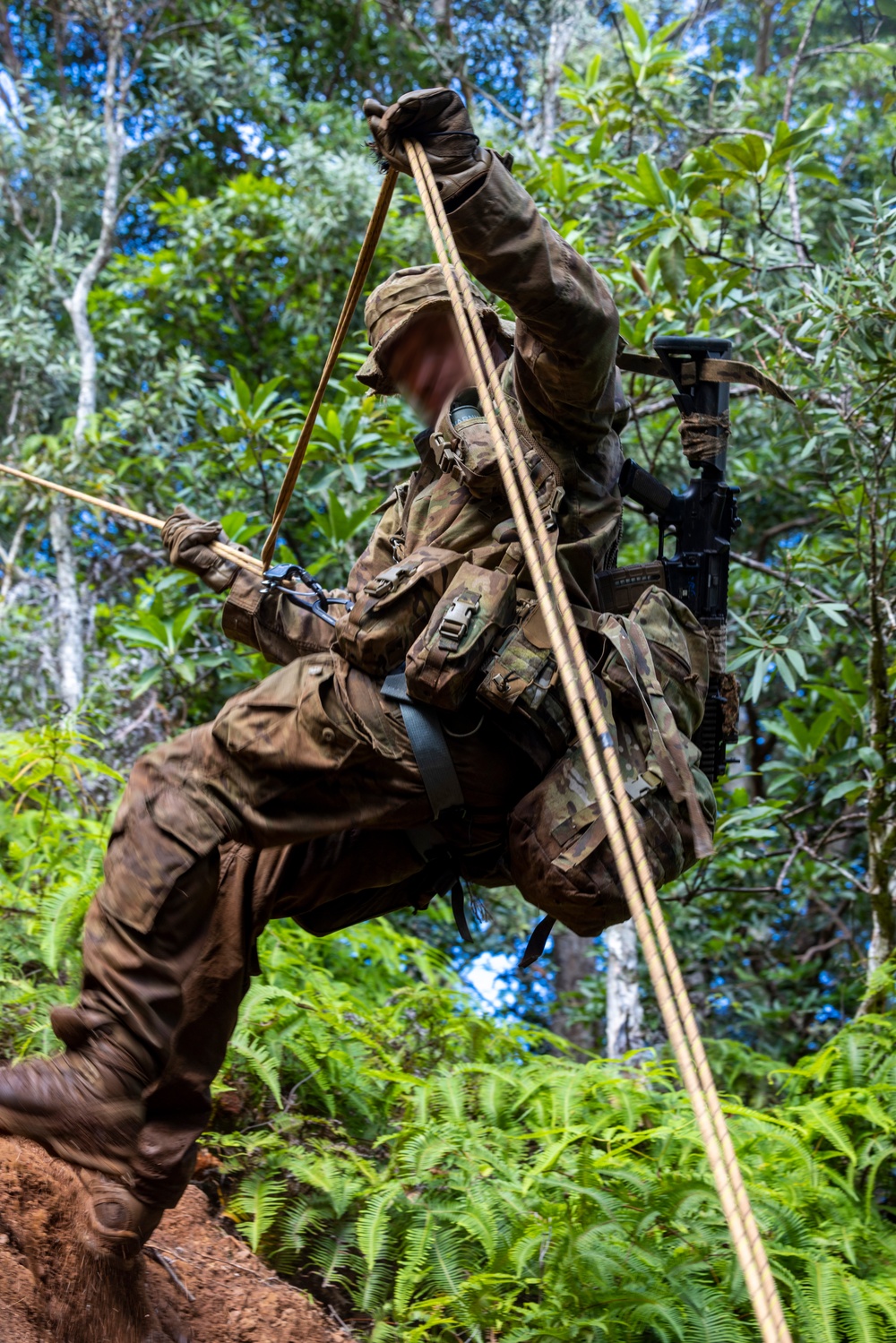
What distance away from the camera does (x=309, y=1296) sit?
3613mm

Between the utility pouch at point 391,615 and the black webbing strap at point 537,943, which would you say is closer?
the utility pouch at point 391,615

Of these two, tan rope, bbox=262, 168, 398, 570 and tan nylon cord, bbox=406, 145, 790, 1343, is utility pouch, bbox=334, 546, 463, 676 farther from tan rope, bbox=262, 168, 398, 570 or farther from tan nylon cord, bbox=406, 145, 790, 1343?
tan rope, bbox=262, 168, 398, 570

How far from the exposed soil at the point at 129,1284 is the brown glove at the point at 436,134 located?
2.53 m

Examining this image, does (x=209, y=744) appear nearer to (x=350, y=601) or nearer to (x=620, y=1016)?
(x=350, y=601)

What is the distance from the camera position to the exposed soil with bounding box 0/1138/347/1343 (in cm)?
288

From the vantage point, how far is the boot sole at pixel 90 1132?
271cm

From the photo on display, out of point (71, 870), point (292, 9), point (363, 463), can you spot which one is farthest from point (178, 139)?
point (71, 870)

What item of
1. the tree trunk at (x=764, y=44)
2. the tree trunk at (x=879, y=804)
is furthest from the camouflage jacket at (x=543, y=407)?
the tree trunk at (x=764, y=44)

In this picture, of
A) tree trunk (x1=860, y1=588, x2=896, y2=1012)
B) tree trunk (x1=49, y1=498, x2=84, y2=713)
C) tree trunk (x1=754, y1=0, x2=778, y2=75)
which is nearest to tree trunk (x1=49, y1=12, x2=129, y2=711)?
tree trunk (x1=49, y1=498, x2=84, y2=713)

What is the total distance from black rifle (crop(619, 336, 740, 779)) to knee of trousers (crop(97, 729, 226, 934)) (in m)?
1.53

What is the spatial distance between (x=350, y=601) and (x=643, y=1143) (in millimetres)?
2286

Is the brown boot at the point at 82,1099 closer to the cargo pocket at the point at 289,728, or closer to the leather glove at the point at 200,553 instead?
the cargo pocket at the point at 289,728

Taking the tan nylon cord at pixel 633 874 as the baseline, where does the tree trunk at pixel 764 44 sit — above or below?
above

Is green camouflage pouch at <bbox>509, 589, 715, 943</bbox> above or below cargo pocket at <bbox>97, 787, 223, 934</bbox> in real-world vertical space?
above
